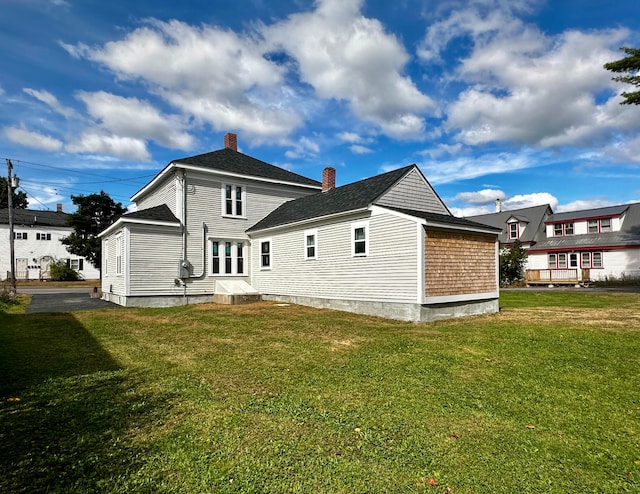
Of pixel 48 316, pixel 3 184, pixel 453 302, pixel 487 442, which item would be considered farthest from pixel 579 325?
pixel 3 184

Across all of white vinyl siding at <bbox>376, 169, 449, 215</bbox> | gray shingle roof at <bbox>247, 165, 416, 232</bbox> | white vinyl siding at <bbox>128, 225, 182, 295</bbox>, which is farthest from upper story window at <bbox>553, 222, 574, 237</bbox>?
white vinyl siding at <bbox>128, 225, 182, 295</bbox>

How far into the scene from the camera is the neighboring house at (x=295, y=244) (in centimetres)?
1242

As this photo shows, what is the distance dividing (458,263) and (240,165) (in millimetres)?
13251

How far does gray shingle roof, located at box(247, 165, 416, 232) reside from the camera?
14.2 metres

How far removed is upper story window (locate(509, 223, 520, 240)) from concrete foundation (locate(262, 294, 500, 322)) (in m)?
27.8

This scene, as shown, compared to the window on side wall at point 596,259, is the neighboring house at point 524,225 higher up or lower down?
higher up

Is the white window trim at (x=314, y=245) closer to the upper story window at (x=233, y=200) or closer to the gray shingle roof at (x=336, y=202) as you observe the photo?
the gray shingle roof at (x=336, y=202)

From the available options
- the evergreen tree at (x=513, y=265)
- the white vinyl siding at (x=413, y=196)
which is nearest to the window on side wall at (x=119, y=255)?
the white vinyl siding at (x=413, y=196)

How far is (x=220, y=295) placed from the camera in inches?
720

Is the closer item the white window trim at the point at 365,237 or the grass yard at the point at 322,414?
the grass yard at the point at 322,414

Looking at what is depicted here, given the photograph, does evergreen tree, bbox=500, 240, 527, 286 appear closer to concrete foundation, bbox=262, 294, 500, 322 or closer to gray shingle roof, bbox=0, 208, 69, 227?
concrete foundation, bbox=262, 294, 500, 322

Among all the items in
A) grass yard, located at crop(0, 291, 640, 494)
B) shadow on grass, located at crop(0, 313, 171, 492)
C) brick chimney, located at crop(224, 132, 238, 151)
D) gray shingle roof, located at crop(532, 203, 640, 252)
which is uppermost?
brick chimney, located at crop(224, 132, 238, 151)

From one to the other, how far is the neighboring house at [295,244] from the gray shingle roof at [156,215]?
0.08 metres

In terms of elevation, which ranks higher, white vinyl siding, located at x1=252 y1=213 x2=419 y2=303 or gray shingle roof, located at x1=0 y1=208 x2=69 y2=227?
gray shingle roof, located at x1=0 y1=208 x2=69 y2=227
